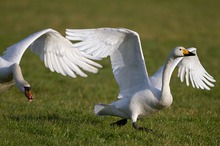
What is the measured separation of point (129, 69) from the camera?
8.23 metres

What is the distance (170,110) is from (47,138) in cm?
363

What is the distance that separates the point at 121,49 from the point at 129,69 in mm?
362

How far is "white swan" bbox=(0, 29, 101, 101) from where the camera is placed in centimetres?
862

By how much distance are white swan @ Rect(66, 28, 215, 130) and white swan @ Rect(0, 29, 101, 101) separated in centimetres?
48

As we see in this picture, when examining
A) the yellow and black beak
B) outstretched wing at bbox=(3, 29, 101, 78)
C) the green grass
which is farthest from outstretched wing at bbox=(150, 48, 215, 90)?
the yellow and black beak

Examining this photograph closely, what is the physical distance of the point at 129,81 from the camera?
329 inches

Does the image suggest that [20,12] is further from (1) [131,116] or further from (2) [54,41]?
(1) [131,116]

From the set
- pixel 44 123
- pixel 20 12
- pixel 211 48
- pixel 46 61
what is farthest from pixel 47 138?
pixel 20 12

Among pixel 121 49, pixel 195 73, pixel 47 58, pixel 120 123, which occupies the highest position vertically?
pixel 121 49

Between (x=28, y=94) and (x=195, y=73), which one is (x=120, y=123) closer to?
(x=28, y=94)

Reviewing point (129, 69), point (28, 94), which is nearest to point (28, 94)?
point (28, 94)

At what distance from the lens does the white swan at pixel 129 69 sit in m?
7.76

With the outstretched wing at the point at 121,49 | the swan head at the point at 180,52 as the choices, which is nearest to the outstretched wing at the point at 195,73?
the outstretched wing at the point at 121,49

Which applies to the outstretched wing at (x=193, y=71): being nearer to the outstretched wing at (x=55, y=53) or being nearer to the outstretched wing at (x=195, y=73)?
the outstretched wing at (x=195, y=73)
